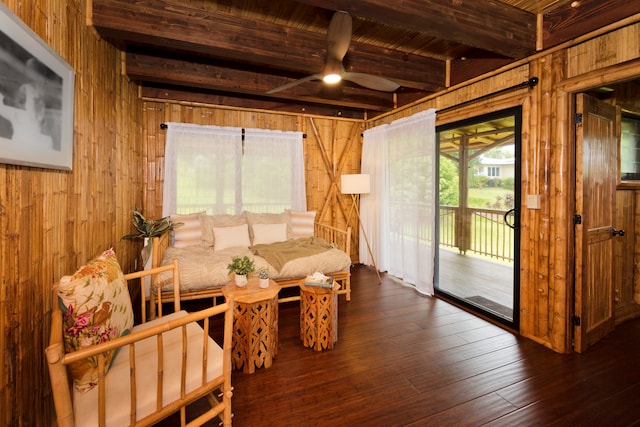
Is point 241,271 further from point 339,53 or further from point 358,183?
point 358,183

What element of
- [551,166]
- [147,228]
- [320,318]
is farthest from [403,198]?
[147,228]

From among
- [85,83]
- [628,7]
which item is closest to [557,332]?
[628,7]

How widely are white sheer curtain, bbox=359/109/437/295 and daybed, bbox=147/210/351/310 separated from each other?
28.1 inches

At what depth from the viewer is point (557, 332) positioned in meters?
2.38

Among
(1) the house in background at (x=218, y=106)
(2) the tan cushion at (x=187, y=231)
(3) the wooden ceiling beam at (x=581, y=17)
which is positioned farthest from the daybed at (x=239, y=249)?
(3) the wooden ceiling beam at (x=581, y=17)

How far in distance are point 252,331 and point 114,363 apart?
0.88m

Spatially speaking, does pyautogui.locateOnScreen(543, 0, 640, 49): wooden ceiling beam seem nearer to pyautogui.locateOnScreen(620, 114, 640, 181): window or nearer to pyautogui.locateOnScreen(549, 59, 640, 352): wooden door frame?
pyautogui.locateOnScreen(549, 59, 640, 352): wooden door frame

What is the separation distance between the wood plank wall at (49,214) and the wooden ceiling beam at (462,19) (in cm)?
146

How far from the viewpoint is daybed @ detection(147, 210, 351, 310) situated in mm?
2863

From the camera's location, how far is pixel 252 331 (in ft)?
6.89

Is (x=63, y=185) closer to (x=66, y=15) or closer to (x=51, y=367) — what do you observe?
(x=66, y=15)

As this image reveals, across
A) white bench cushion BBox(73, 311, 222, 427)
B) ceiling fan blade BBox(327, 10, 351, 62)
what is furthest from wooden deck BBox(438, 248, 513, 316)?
white bench cushion BBox(73, 311, 222, 427)

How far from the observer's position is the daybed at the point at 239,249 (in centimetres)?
286

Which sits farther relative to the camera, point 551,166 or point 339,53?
point 551,166
